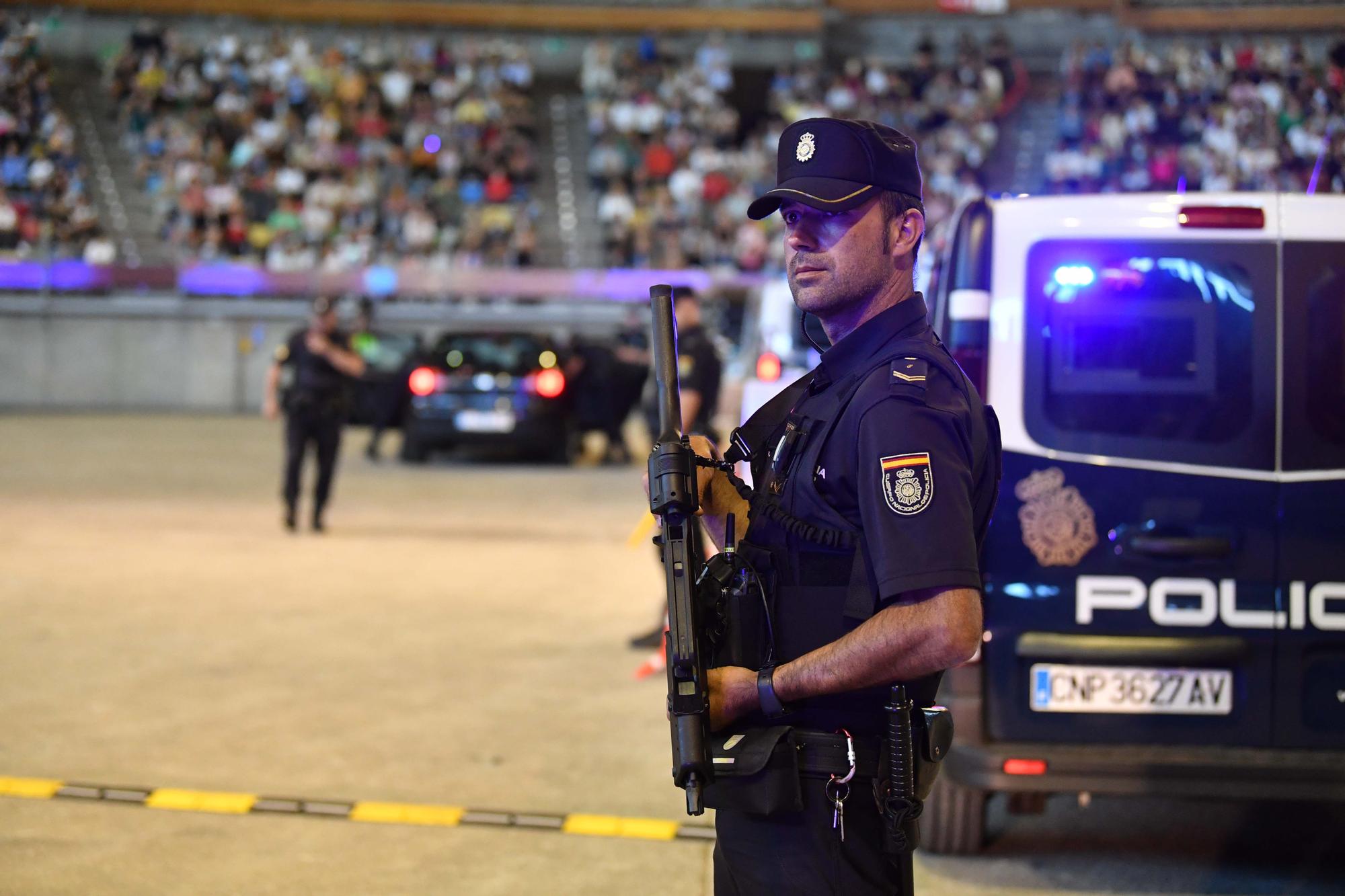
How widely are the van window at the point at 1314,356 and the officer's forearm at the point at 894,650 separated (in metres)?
2.22

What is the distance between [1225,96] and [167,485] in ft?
47.9

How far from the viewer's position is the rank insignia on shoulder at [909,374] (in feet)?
7.02

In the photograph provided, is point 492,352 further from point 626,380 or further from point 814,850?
point 814,850

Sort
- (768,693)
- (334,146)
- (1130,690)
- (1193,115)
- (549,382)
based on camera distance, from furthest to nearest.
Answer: (334,146) → (1193,115) → (549,382) → (1130,690) → (768,693)

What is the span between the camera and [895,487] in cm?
208

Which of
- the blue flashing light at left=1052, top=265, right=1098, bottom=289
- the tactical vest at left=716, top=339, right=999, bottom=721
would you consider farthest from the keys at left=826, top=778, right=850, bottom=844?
the blue flashing light at left=1052, top=265, right=1098, bottom=289

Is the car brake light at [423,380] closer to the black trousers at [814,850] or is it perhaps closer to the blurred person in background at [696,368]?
the blurred person in background at [696,368]

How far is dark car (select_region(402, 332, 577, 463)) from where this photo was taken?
16141 millimetres

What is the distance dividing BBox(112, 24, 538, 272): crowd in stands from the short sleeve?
24302 millimetres

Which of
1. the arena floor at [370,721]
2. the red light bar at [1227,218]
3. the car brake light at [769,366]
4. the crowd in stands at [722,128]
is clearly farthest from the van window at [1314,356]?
the crowd in stands at [722,128]

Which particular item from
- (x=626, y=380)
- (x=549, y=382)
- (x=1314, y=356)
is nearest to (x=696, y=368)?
(x=1314, y=356)

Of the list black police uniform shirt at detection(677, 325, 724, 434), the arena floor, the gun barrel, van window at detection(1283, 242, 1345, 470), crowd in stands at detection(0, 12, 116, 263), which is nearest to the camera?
the gun barrel

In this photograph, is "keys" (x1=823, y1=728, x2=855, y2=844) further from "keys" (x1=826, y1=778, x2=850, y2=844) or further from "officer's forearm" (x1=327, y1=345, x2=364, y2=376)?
"officer's forearm" (x1=327, y1=345, x2=364, y2=376)

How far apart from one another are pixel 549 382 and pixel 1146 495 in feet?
41.2
